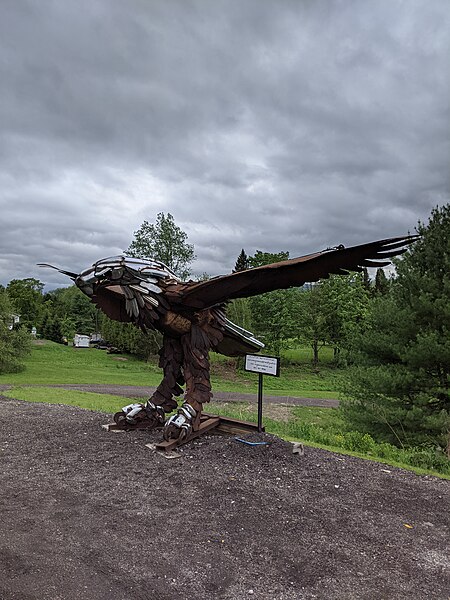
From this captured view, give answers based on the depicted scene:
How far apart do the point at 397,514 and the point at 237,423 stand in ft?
10.2

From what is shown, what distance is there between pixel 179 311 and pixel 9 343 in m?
16.4

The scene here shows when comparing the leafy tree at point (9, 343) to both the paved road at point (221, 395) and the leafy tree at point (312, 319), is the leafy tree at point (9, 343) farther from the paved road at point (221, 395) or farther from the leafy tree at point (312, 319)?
the leafy tree at point (312, 319)

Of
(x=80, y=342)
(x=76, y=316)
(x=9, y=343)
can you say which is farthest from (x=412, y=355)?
(x=76, y=316)

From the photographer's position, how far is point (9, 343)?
20.4m

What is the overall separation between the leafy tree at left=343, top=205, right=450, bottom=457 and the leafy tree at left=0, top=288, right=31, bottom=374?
52.0 ft

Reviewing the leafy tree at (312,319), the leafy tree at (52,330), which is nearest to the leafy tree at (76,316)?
the leafy tree at (52,330)

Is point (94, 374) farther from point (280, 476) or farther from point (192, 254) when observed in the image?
point (280, 476)

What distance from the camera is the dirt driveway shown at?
321 cm

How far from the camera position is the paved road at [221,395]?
1639cm

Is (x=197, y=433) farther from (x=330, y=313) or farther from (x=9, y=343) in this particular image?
(x=330, y=313)

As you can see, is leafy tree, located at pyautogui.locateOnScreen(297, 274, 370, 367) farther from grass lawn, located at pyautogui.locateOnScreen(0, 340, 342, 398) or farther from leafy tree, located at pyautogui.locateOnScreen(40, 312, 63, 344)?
leafy tree, located at pyautogui.locateOnScreen(40, 312, 63, 344)

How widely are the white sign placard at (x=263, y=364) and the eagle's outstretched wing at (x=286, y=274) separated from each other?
3.68 ft

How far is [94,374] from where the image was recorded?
22047 millimetres

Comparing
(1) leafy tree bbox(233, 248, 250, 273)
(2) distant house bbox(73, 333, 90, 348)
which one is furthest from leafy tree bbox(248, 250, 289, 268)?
(2) distant house bbox(73, 333, 90, 348)
